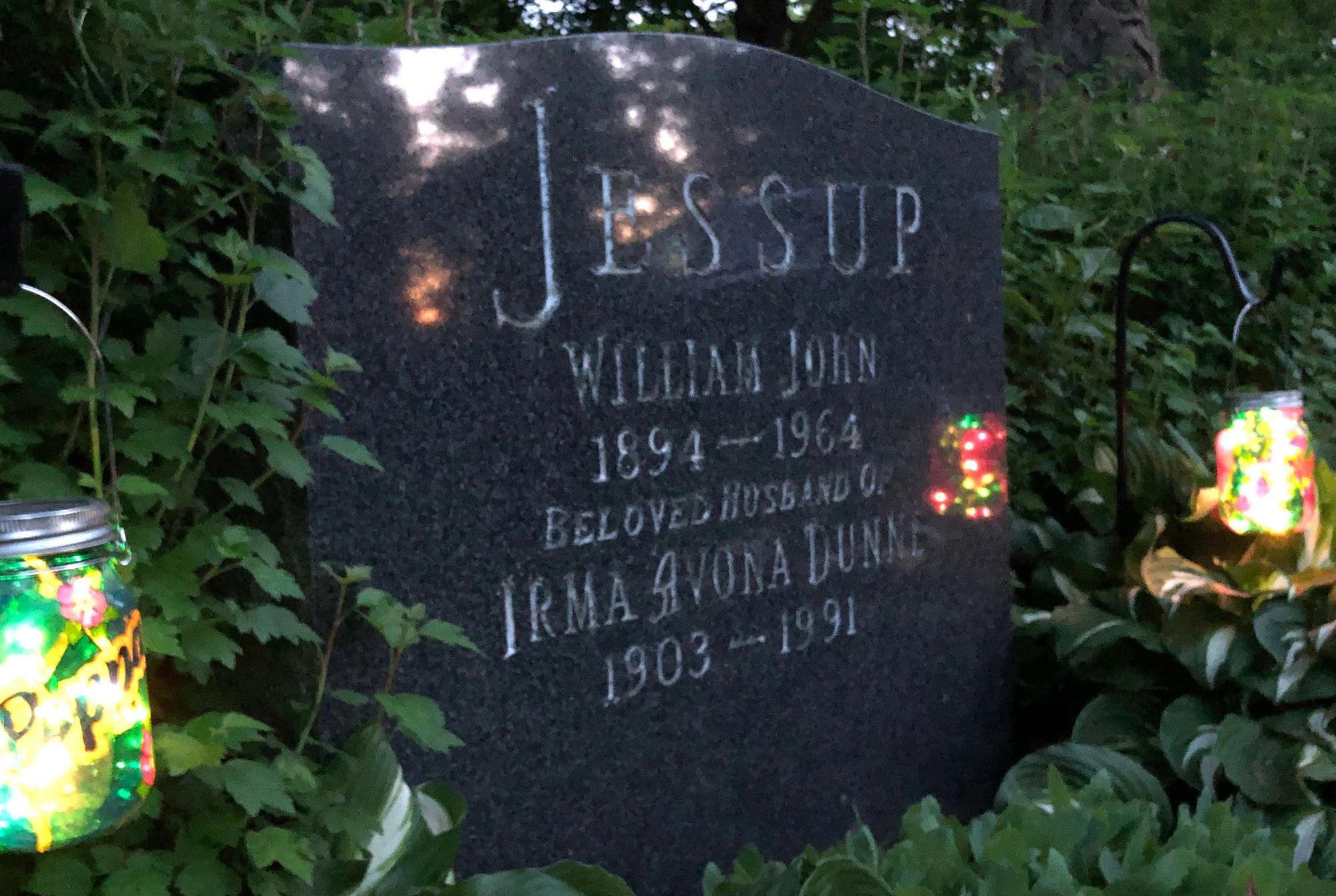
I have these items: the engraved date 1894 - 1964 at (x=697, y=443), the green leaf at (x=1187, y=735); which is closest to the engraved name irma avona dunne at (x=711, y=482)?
the engraved date 1894 - 1964 at (x=697, y=443)

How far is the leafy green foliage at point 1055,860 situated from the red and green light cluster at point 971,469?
1088 millimetres

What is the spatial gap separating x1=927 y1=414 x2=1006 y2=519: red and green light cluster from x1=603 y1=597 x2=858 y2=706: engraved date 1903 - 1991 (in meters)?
0.46

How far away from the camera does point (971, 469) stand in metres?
3.66

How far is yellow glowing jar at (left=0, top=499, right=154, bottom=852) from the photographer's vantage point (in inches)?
56.9

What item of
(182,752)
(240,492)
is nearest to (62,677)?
(182,752)

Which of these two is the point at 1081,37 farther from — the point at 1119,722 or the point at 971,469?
the point at 1119,722

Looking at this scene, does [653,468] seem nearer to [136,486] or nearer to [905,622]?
[905,622]

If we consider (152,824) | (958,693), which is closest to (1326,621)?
(958,693)

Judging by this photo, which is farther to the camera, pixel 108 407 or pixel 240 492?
pixel 240 492

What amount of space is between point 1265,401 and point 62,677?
2811mm

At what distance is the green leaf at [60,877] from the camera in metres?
1.77

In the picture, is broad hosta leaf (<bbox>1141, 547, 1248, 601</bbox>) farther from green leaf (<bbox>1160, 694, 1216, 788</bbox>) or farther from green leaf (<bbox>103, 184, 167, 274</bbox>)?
green leaf (<bbox>103, 184, 167, 274</bbox>)

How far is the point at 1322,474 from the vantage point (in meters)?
3.77

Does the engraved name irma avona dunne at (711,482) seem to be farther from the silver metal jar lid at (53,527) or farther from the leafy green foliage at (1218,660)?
the silver metal jar lid at (53,527)
